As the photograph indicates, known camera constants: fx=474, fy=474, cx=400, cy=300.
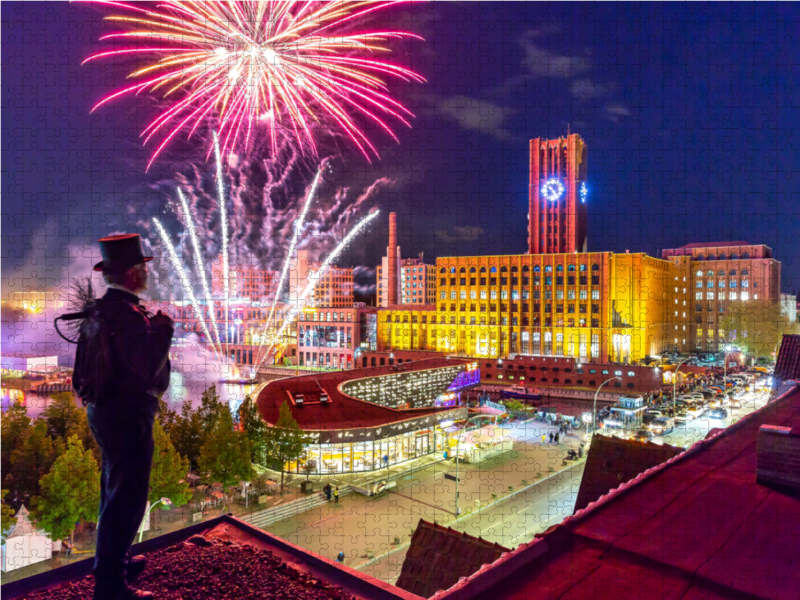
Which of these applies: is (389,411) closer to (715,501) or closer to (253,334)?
(715,501)

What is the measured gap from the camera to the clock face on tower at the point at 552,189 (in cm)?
4472

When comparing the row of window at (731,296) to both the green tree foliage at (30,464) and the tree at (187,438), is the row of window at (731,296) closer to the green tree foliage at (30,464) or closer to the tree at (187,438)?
the tree at (187,438)

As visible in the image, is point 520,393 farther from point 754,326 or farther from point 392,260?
point 392,260

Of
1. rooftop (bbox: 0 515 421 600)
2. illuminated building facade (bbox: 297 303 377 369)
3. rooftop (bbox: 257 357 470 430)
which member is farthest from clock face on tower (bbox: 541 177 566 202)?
rooftop (bbox: 0 515 421 600)

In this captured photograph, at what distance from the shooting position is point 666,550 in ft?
11.3

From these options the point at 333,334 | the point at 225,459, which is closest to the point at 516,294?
the point at 333,334

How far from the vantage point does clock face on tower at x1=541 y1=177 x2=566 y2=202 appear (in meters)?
44.7

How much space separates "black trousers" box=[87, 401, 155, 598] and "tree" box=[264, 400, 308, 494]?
13083 millimetres

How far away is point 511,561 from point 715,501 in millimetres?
2351

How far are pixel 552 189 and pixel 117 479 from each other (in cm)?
4623

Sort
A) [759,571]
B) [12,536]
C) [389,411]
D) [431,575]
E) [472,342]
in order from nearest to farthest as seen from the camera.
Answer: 1. [759,571]
2. [431,575]
3. [12,536]
4. [389,411]
5. [472,342]

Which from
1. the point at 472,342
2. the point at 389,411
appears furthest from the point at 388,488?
the point at 472,342

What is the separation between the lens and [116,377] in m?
2.92

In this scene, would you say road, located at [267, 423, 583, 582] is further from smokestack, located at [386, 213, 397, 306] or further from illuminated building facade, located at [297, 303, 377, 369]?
smokestack, located at [386, 213, 397, 306]
